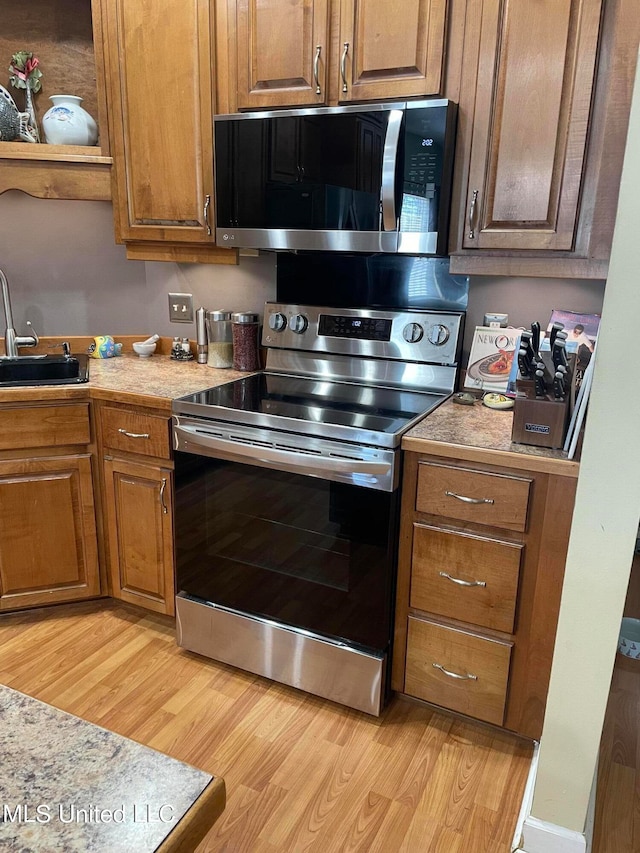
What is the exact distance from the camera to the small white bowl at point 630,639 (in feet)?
7.32

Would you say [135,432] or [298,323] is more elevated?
[298,323]

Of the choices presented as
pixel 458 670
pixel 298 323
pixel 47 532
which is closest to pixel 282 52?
pixel 298 323

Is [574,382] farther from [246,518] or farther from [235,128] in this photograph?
[235,128]

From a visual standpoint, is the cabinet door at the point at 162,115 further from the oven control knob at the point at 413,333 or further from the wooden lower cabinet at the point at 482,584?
the wooden lower cabinet at the point at 482,584

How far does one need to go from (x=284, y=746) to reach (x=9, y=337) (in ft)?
6.07

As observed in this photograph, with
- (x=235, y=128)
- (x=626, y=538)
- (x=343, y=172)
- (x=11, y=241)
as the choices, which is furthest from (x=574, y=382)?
(x=11, y=241)

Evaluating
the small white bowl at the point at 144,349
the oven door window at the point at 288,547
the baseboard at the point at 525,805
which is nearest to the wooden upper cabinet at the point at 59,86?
the small white bowl at the point at 144,349

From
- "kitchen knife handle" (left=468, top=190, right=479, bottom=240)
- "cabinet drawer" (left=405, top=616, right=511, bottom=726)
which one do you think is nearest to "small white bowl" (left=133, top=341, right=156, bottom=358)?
"kitchen knife handle" (left=468, top=190, right=479, bottom=240)

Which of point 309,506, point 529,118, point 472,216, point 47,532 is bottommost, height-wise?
point 47,532

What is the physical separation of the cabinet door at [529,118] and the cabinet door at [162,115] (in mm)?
899

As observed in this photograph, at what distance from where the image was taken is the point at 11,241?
102 inches

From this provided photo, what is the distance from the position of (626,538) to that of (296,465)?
0.89 meters

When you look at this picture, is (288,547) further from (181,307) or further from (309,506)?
(181,307)

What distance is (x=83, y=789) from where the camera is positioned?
60cm
